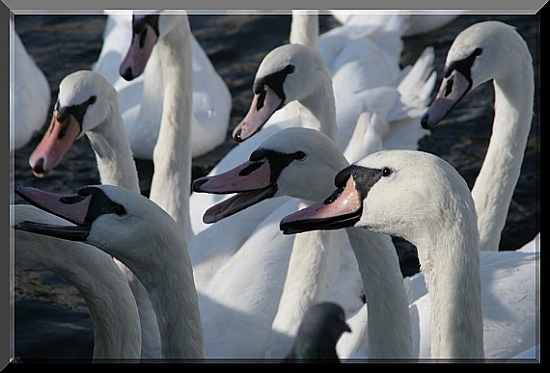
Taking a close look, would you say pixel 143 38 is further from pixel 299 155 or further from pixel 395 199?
pixel 395 199

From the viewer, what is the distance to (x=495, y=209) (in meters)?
4.15

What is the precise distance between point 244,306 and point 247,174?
2.86 feet

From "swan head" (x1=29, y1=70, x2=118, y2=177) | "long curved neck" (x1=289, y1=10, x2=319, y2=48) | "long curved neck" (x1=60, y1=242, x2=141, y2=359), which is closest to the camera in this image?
"long curved neck" (x1=60, y1=242, x2=141, y2=359)

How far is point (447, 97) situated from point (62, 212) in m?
Result: 1.71

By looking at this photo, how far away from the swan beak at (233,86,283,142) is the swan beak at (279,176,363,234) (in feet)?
3.94

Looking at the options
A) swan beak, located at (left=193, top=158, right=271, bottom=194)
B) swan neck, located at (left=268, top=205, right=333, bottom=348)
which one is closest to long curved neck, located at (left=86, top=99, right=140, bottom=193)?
swan neck, located at (left=268, top=205, right=333, bottom=348)

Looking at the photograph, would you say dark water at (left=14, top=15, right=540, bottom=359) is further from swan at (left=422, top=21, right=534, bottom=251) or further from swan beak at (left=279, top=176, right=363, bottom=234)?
swan beak at (left=279, top=176, right=363, bottom=234)

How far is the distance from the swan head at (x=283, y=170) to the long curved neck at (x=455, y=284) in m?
0.66

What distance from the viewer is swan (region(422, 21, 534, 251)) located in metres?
3.90

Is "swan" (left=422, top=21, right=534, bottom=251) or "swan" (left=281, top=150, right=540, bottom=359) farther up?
"swan" (left=422, top=21, right=534, bottom=251)

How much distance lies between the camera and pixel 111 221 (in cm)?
277

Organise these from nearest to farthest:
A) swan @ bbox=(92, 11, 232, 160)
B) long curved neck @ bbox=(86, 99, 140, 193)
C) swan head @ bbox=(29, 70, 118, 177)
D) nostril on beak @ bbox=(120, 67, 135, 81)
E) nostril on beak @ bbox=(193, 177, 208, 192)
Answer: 1. nostril on beak @ bbox=(193, 177, 208, 192)
2. swan head @ bbox=(29, 70, 118, 177)
3. long curved neck @ bbox=(86, 99, 140, 193)
4. nostril on beak @ bbox=(120, 67, 135, 81)
5. swan @ bbox=(92, 11, 232, 160)
